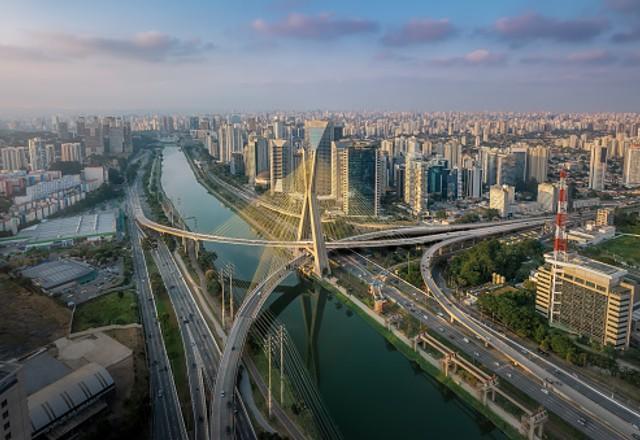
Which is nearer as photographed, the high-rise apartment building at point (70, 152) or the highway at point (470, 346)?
the highway at point (470, 346)

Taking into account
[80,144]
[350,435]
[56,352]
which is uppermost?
[80,144]

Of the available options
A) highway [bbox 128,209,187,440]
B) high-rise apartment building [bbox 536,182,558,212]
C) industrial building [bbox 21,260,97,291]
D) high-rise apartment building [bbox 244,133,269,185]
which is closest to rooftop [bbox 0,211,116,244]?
industrial building [bbox 21,260,97,291]

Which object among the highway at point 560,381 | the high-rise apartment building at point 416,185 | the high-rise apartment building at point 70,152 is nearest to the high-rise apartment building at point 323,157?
the high-rise apartment building at point 416,185

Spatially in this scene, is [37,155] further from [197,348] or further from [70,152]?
[197,348]

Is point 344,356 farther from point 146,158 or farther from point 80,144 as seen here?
point 146,158

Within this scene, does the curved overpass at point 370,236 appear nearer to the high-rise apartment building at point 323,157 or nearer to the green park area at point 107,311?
the green park area at point 107,311

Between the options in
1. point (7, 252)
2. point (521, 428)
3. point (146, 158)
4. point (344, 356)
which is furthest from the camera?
point (146, 158)

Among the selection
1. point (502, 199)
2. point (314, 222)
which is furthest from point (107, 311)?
point (502, 199)

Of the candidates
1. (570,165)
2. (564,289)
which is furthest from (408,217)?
(570,165)
